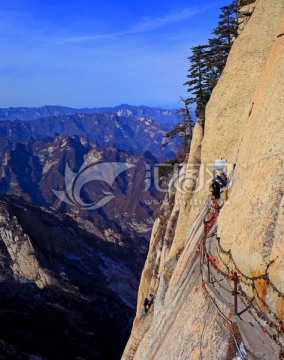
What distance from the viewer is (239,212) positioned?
16.1 m

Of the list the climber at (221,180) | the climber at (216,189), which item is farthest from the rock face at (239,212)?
the climber at (216,189)

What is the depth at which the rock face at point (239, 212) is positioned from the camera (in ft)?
42.3

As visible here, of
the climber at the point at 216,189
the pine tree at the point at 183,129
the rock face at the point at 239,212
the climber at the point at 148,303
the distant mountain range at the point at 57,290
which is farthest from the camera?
the distant mountain range at the point at 57,290

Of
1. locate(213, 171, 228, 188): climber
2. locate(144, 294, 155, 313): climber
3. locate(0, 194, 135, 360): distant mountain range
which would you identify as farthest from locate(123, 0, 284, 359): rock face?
locate(0, 194, 135, 360): distant mountain range

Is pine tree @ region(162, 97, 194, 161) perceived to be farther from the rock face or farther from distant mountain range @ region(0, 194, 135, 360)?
distant mountain range @ region(0, 194, 135, 360)

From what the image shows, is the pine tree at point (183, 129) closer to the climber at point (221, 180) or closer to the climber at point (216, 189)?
the climber at point (221, 180)

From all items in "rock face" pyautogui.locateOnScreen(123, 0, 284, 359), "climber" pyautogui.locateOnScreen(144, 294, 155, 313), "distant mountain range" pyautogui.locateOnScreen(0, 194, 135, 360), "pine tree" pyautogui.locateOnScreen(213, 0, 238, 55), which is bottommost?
"distant mountain range" pyautogui.locateOnScreen(0, 194, 135, 360)


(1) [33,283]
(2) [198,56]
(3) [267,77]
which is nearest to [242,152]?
(3) [267,77]

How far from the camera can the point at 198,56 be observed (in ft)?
137

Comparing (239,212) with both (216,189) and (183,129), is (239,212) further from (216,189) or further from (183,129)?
(183,129)

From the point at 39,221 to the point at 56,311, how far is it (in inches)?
1253

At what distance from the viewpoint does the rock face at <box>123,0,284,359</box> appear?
42.3ft

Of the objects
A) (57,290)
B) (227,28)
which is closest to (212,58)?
(227,28)

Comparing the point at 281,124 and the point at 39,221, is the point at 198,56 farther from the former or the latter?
the point at 39,221
